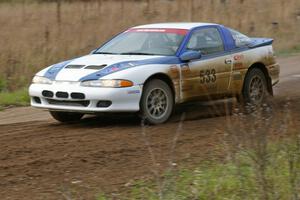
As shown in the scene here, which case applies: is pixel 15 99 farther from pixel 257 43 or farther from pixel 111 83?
pixel 257 43

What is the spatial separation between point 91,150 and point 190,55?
2718 millimetres

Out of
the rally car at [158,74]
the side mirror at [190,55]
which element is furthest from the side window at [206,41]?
the side mirror at [190,55]

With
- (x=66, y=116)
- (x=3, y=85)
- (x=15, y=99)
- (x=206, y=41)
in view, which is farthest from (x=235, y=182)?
(x=3, y=85)

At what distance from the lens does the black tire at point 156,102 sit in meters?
10.2

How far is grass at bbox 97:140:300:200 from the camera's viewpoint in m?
5.76

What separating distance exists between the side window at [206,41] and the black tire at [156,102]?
90 cm

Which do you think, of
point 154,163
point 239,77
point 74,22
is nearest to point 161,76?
point 239,77

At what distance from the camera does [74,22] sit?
2038 centimetres

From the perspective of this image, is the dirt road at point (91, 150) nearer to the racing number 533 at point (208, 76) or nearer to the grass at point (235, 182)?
the grass at point (235, 182)

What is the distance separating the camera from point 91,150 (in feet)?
28.2

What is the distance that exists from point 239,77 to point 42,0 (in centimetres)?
1851

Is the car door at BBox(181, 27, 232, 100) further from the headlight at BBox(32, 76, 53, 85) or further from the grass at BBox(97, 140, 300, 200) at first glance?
the grass at BBox(97, 140, 300, 200)

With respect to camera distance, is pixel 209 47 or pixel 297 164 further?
pixel 209 47

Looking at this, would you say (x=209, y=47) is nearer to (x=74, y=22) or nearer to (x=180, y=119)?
(x=180, y=119)
